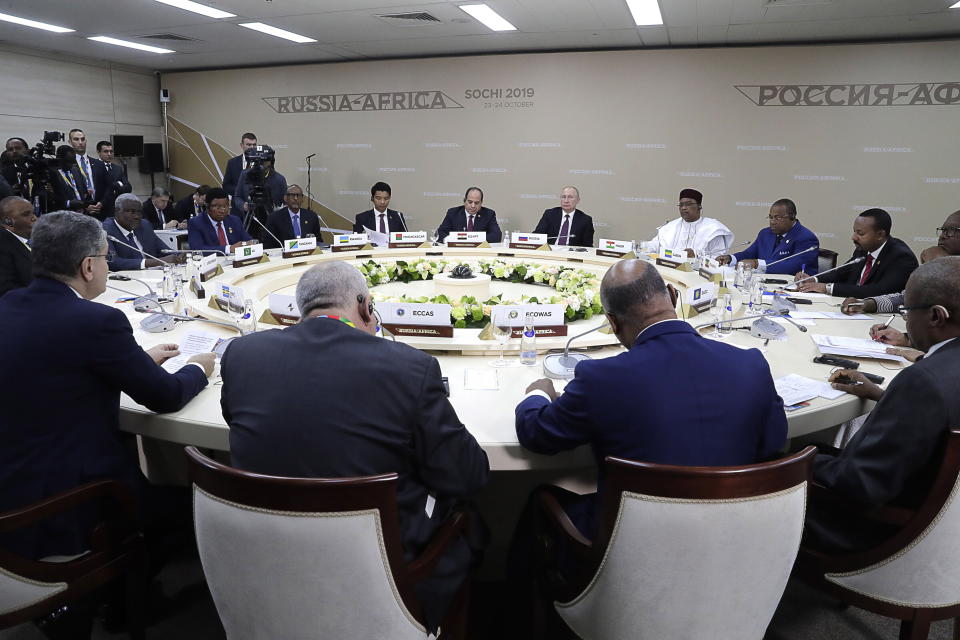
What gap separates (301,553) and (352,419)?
28cm

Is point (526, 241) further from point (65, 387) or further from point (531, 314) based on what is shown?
point (65, 387)

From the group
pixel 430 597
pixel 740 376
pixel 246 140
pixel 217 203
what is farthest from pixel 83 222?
pixel 246 140

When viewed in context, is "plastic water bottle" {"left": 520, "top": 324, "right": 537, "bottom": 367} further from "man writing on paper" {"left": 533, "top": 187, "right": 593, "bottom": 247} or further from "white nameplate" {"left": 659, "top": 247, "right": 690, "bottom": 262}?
"man writing on paper" {"left": 533, "top": 187, "right": 593, "bottom": 247}

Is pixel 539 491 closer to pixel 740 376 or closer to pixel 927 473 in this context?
pixel 740 376

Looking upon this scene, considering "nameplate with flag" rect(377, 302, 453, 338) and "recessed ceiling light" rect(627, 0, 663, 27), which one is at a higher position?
"recessed ceiling light" rect(627, 0, 663, 27)

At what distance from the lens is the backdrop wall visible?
6.39m

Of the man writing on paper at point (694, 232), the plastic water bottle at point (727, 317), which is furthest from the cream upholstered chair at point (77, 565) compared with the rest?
the man writing on paper at point (694, 232)

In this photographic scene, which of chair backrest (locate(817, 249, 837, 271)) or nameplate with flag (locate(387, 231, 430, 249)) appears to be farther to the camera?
nameplate with flag (locate(387, 231, 430, 249))

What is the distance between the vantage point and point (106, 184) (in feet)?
25.4

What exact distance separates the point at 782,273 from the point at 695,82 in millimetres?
3251

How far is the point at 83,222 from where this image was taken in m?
1.84

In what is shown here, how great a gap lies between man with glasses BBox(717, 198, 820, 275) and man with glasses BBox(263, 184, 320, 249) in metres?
4.31

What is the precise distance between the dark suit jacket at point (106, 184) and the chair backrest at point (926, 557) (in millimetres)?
8562

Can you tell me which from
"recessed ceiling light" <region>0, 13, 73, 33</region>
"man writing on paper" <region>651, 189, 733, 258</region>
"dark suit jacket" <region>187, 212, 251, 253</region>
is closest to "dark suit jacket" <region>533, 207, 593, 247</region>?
"man writing on paper" <region>651, 189, 733, 258</region>
